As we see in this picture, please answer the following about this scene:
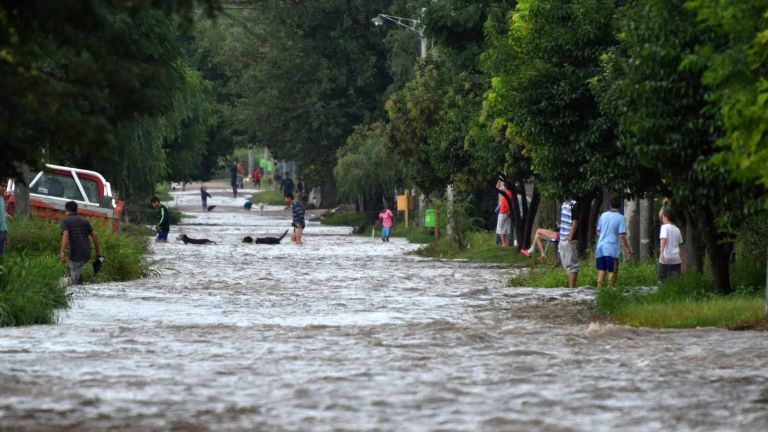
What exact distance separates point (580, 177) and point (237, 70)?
5392 centimetres

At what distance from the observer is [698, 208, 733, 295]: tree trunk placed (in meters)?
23.5

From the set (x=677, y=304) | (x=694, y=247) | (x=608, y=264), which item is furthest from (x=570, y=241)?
(x=677, y=304)

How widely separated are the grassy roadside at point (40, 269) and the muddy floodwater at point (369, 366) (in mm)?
488

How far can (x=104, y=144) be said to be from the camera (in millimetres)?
14352

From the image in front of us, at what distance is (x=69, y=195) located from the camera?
40.2m

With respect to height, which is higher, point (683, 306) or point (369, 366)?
point (683, 306)

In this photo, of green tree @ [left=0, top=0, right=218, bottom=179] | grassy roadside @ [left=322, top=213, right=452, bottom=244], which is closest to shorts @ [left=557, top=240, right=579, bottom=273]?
green tree @ [left=0, top=0, right=218, bottom=179]

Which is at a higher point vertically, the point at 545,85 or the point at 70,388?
the point at 545,85

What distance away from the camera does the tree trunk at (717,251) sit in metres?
23.5

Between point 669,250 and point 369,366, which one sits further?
point 669,250

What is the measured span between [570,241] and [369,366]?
1275cm

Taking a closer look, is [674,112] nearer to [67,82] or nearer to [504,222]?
[67,82]

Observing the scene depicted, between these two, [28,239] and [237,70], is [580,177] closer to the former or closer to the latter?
[28,239]

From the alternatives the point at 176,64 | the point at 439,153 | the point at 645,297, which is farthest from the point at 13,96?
the point at 439,153
